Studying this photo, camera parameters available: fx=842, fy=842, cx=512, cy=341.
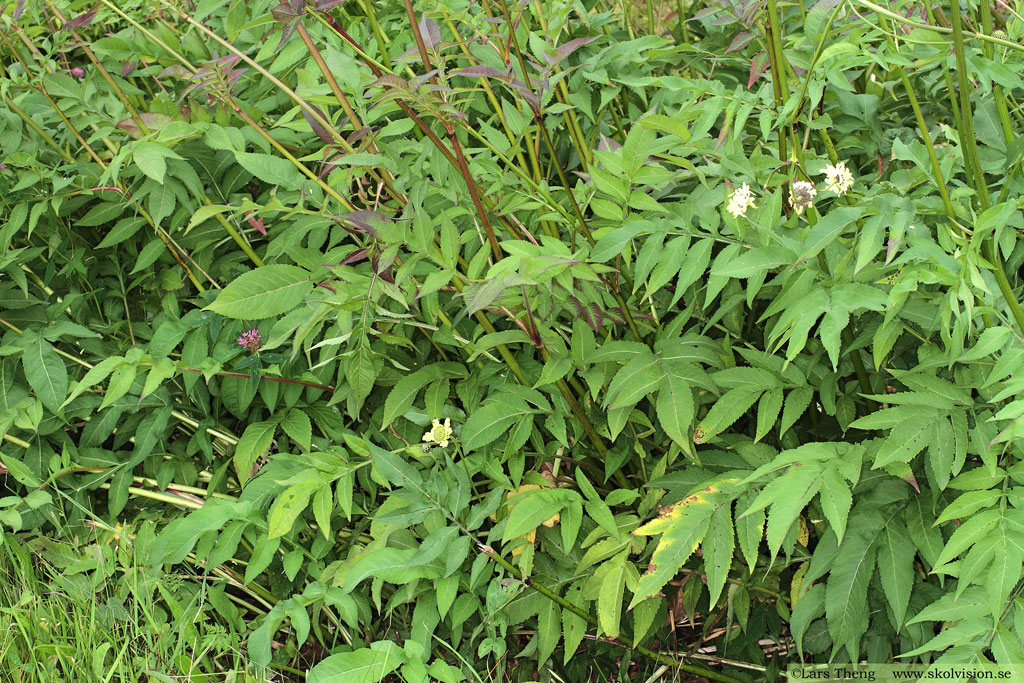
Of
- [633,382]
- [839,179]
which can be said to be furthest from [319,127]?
[839,179]

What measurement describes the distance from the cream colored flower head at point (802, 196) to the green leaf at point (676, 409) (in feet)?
1.27

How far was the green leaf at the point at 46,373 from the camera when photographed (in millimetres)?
2014

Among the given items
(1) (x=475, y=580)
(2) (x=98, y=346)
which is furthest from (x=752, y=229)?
(2) (x=98, y=346)

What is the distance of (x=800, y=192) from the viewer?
61.7 inches

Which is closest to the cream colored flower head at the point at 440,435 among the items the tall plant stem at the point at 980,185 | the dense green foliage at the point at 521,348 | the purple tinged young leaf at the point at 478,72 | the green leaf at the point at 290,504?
the dense green foliage at the point at 521,348

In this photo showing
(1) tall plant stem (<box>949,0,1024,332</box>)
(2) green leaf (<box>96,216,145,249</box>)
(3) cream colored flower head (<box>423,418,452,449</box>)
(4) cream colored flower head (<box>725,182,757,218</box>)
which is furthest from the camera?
(2) green leaf (<box>96,216,145,249</box>)

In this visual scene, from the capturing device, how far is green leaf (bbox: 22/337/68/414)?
2014 millimetres

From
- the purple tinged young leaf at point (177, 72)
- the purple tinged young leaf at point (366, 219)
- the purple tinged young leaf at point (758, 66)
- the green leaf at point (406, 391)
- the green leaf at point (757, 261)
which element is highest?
the purple tinged young leaf at point (177, 72)

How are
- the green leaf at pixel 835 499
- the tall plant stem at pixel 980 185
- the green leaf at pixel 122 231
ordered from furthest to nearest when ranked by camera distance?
the green leaf at pixel 122 231, the tall plant stem at pixel 980 185, the green leaf at pixel 835 499

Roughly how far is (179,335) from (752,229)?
1338mm

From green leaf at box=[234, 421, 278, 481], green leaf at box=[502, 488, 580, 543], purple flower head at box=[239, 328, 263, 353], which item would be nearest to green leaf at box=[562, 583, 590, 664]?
green leaf at box=[502, 488, 580, 543]

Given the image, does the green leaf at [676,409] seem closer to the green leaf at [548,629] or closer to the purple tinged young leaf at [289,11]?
the green leaf at [548,629]

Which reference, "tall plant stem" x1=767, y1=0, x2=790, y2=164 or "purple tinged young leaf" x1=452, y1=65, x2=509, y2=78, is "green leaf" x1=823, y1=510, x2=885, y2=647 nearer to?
"tall plant stem" x1=767, y1=0, x2=790, y2=164

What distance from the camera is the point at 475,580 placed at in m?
1.70
